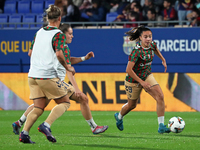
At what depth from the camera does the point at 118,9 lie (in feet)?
50.6

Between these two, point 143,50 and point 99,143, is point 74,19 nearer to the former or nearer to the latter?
point 143,50

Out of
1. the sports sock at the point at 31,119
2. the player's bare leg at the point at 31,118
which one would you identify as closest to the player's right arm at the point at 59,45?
the player's bare leg at the point at 31,118

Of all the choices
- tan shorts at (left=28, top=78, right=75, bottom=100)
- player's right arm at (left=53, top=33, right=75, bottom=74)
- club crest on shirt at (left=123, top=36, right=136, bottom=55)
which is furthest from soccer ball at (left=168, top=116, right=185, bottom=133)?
club crest on shirt at (left=123, top=36, right=136, bottom=55)

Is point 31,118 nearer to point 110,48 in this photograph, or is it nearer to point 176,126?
point 176,126

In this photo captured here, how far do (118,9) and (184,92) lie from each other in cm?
504

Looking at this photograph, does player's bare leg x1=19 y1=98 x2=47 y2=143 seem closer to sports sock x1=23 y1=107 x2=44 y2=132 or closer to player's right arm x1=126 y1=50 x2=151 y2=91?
sports sock x1=23 y1=107 x2=44 y2=132

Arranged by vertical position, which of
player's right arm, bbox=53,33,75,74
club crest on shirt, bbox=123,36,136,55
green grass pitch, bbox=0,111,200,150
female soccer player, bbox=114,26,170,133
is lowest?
green grass pitch, bbox=0,111,200,150

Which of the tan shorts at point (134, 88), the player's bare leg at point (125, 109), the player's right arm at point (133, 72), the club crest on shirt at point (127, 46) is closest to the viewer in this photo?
the player's right arm at point (133, 72)

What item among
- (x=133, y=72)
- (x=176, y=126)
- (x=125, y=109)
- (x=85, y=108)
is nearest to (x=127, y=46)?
(x=125, y=109)

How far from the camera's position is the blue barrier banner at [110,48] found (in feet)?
46.9

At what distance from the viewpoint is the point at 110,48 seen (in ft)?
48.9

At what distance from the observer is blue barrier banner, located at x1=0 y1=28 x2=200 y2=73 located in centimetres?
1428

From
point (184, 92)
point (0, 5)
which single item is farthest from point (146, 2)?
point (0, 5)

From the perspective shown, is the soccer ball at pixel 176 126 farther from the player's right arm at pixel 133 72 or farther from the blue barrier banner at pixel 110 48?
the blue barrier banner at pixel 110 48
